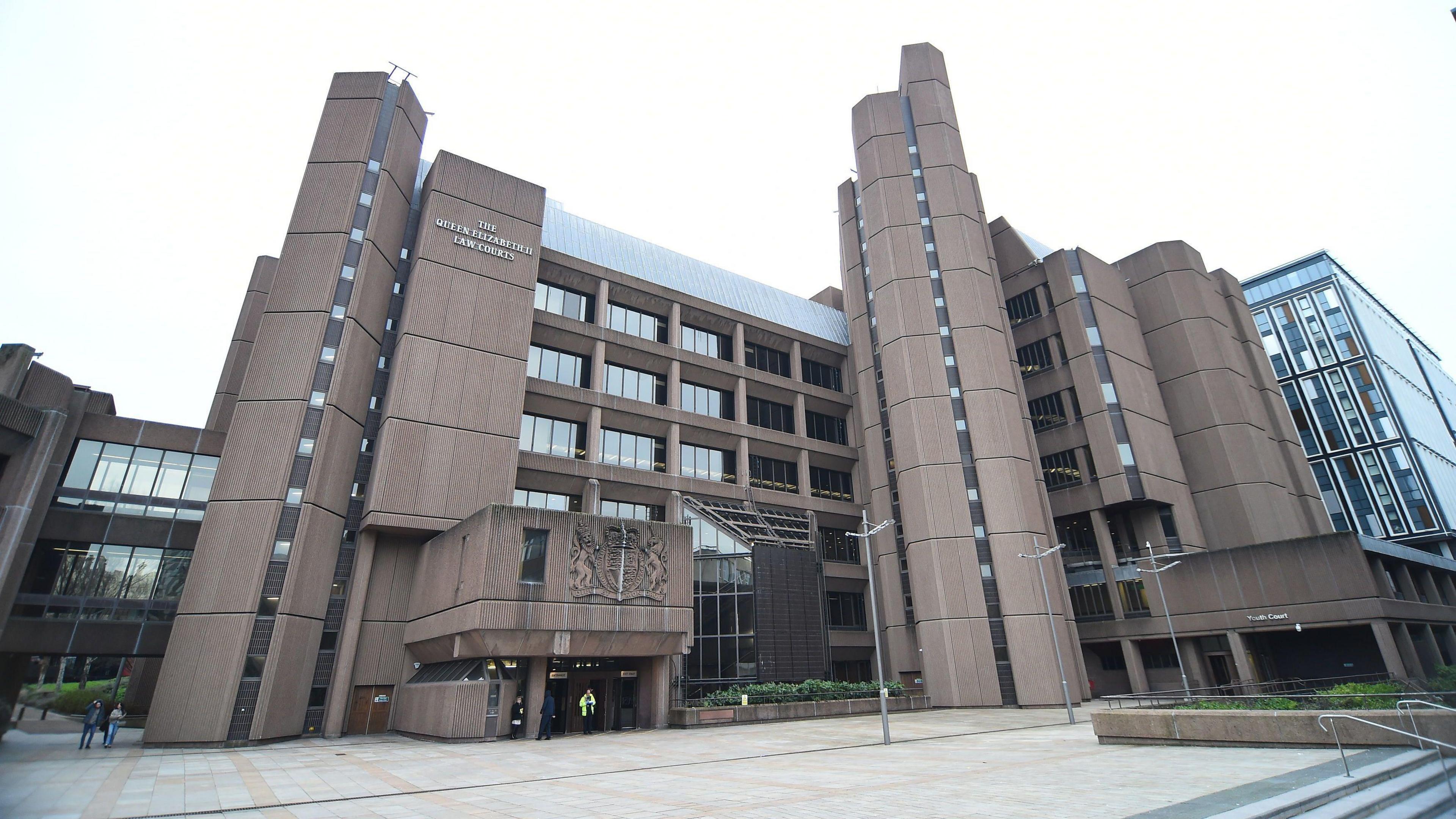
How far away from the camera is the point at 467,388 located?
3762 centimetres

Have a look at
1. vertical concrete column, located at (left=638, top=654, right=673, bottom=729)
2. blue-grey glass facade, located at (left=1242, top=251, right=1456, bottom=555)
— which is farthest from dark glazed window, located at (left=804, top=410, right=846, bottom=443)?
blue-grey glass facade, located at (left=1242, top=251, right=1456, bottom=555)

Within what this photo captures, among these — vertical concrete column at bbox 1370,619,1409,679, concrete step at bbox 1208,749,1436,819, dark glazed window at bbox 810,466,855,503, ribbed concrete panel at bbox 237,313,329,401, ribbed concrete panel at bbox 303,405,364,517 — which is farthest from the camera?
dark glazed window at bbox 810,466,855,503

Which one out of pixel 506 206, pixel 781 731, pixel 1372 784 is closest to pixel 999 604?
pixel 781 731

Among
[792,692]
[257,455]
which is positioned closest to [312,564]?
[257,455]

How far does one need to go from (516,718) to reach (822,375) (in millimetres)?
39054

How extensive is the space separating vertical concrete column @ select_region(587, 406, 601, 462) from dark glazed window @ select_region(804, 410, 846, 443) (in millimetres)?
18786

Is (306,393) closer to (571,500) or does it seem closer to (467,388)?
(467,388)

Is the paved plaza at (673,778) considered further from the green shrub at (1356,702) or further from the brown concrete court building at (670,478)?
the brown concrete court building at (670,478)

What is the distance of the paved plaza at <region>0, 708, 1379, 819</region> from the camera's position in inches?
453

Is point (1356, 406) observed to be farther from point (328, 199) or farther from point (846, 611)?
point (328, 199)

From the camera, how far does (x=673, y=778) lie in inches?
624

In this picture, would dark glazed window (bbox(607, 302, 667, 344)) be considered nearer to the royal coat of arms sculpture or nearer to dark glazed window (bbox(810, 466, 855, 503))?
dark glazed window (bbox(810, 466, 855, 503))

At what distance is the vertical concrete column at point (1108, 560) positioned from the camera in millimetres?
48844

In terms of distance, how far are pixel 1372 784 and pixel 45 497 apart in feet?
149
